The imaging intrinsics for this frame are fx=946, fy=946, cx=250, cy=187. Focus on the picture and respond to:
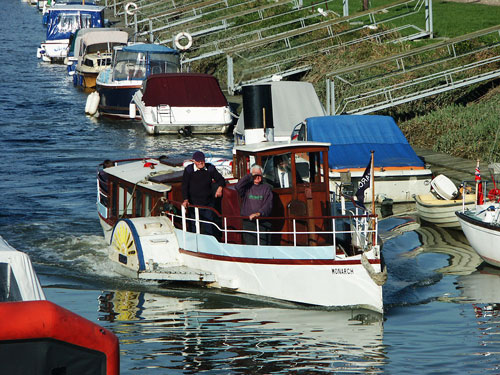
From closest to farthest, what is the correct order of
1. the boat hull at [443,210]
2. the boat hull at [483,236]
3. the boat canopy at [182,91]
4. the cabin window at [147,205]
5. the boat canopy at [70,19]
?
the boat hull at [483,236], the cabin window at [147,205], the boat hull at [443,210], the boat canopy at [182,91], the boat canopy at [70,19]

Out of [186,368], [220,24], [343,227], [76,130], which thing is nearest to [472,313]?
[343,227]

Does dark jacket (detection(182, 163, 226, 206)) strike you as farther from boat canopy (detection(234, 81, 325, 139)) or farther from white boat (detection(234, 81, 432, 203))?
boat canopy (detection(234, 81, 325, 139))

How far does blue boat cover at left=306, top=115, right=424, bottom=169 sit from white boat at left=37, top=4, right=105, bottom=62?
1510 inches

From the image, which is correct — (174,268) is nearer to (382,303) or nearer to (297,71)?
(382,303)

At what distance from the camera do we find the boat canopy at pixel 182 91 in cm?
3781

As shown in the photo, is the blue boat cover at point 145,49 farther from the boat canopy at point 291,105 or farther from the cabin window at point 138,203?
the cabin window at point 138,203

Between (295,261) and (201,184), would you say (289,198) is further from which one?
(201,184)

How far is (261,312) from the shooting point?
52.7ft

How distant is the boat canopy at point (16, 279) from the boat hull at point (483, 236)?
10.1 meters

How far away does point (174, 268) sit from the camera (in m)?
17.6

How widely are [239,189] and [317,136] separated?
10.1 meters

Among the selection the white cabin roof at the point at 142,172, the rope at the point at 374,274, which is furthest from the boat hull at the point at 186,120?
the rope at the point at 374,274

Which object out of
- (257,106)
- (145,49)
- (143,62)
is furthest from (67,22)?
(257,106)

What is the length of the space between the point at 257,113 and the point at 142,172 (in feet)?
9.23
